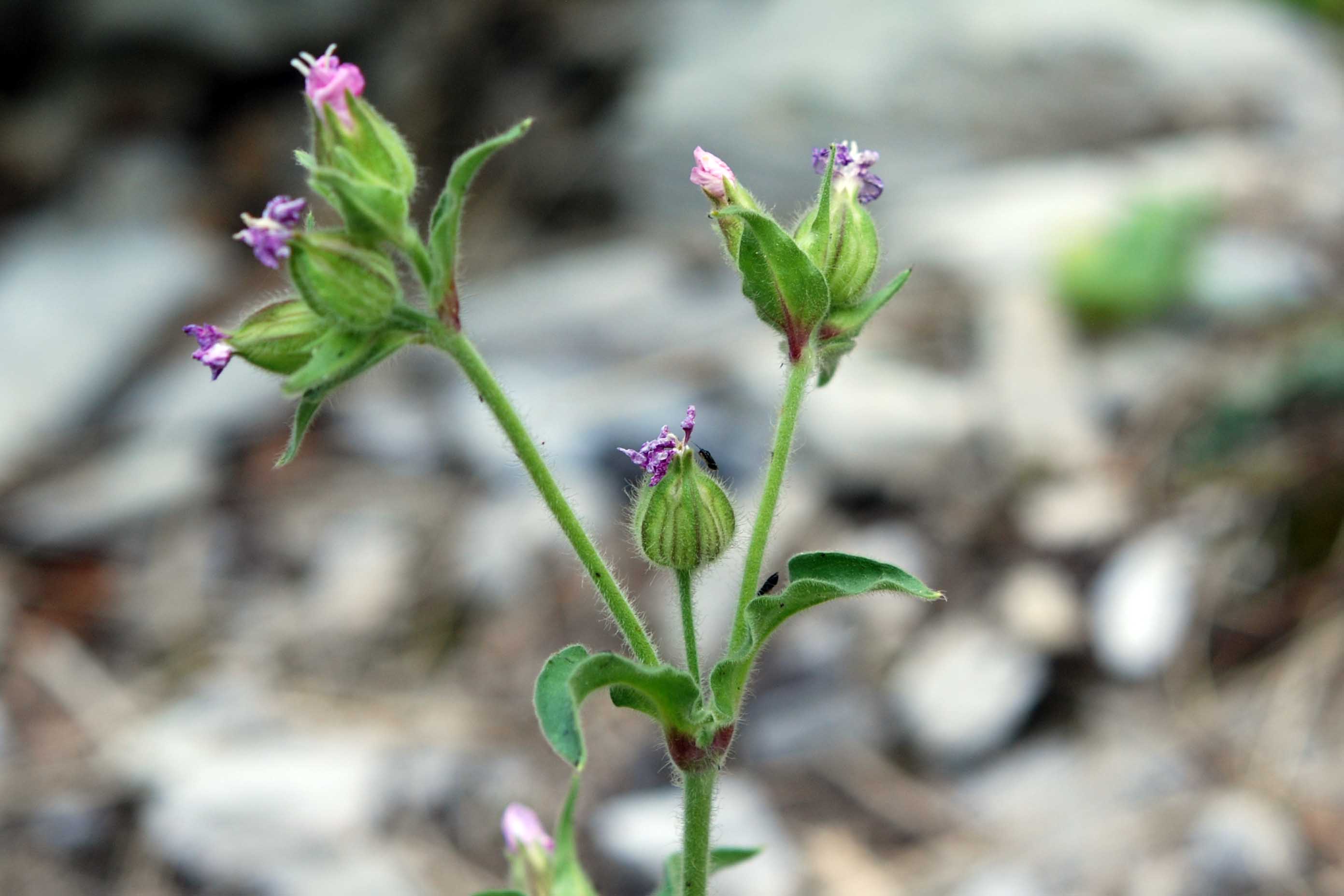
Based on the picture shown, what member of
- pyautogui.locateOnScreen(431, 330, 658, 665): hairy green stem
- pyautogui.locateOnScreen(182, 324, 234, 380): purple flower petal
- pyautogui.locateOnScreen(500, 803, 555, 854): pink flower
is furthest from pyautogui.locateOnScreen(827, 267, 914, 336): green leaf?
pyautogui.locateOnScreen(500, 803, 555, 854): pink flower

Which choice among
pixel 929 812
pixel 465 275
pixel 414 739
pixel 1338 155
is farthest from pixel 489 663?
pixel 1338 155

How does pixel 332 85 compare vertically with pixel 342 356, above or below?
above

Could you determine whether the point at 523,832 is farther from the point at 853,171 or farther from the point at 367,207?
the point at 853,171

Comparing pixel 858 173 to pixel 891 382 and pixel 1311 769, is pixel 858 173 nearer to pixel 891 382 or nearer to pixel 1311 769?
pixel 1311 769

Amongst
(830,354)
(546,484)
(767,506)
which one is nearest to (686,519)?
(767,506)

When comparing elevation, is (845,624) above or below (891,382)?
below

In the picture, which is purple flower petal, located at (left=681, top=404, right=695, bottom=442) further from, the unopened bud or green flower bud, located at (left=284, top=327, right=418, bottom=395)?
green flower bud, located at (left=284, top=327, right=418, bottom=395)

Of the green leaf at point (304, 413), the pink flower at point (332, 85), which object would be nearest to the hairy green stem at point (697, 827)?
the green leaf at point (304, 413)
